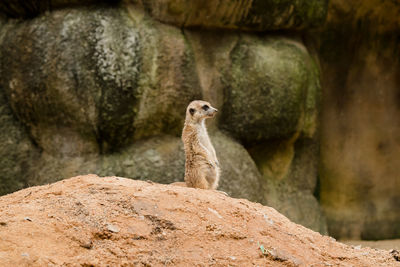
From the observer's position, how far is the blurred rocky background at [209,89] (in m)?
5.84

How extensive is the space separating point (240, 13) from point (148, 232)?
12.3 feet

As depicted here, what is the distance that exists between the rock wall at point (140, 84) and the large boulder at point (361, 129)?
942 mm

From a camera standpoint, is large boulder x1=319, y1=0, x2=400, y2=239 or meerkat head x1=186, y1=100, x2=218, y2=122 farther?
large boulder x1=319, y1=0, x2=400, y2=239

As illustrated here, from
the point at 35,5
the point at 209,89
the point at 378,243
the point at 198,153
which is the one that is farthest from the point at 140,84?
the point at 378,243

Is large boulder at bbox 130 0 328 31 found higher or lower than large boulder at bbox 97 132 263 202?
higher

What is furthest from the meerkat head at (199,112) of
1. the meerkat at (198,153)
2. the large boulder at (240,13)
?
the large boulder at (240,13)

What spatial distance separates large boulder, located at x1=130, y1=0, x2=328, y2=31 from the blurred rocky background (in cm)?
1

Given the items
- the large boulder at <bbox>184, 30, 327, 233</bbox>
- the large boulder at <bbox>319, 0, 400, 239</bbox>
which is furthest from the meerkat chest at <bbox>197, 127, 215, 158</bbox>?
the large boulder at <bbox>319, 0, 400, 239</bbox>

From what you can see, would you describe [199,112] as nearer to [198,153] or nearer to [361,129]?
[198,153]

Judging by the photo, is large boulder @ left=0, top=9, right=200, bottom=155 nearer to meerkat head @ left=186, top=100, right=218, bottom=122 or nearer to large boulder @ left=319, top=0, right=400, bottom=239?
meerkat head @ left=186, top=100, right=218, bottom=122

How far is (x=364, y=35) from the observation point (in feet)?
24.2

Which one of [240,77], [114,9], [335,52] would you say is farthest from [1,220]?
[335,52]

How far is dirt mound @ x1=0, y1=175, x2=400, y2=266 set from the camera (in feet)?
9.29

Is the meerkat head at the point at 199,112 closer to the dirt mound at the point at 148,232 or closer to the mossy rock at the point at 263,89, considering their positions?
the dirt mound at the point at 148,232
